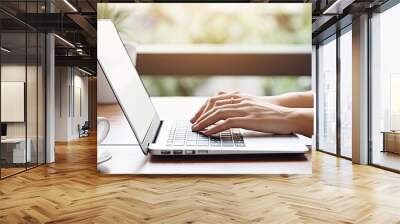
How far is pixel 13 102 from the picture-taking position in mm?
5711

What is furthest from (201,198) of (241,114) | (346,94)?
(346,94)

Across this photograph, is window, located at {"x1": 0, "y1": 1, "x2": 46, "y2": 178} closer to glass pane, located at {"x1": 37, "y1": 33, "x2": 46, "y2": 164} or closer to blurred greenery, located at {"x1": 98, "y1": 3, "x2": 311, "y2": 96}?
glass pane, located at {"x1": 37, "y1": 33, "x2": 46, "y2": 164}

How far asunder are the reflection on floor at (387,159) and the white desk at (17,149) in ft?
18.3

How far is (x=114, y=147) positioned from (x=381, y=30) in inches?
183

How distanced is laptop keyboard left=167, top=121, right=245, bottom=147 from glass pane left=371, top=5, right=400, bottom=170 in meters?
2.88

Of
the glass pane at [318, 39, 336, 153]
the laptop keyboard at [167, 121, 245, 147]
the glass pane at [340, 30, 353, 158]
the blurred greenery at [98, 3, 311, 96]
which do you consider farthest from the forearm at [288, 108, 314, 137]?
the glass pane at [318, 39, 336, 153]

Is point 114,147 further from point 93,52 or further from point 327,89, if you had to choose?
point 93,52

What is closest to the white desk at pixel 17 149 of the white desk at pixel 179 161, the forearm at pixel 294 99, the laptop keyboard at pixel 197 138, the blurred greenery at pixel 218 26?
the white desk at pixel 179 161

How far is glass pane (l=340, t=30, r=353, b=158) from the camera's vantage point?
24.8ft

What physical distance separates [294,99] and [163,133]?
4.98 feet

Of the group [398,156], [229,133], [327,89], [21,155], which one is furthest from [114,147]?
[327,89]

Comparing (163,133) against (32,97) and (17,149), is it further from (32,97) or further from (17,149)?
(32,97)

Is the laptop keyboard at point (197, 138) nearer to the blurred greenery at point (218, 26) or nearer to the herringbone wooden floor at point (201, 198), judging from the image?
the blurred greenery at point (218, 26)

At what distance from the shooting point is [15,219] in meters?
3.38
